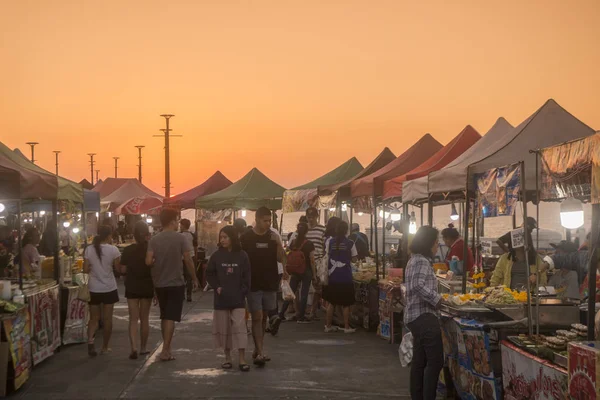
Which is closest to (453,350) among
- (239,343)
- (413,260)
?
(413,260)

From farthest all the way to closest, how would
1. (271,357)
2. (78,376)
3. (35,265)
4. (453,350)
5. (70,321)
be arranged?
(35,265), (70,321), (271,357), (78,376), (453,350)

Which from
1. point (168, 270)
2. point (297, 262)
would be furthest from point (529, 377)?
point (297, 262)

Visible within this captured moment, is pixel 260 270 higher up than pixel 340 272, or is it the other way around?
pixel 260 270

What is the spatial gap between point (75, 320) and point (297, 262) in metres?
4.27

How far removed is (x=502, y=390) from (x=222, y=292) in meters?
3.95

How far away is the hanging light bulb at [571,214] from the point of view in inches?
294

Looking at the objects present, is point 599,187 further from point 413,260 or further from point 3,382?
point 3,382

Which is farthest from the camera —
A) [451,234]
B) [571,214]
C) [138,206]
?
[138,206]

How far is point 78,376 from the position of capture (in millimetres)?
9852

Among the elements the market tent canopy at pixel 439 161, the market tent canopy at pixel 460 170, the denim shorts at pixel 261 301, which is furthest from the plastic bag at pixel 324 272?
the market tent canopy at pixel 460 170

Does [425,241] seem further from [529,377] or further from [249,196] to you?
[249,196]

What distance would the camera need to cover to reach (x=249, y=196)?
2666 cm

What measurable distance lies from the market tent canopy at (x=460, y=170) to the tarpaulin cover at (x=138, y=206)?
27.3 meters

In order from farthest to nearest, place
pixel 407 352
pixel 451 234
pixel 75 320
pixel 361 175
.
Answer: pixel 361 175 → pixel 451 234 → pixel 75 320 → pixel 407 352
